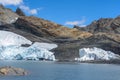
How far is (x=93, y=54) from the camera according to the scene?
134 m

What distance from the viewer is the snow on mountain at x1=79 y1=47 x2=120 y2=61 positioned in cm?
13338

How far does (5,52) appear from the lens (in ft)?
439

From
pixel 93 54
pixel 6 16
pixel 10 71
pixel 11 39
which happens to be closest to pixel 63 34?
pixel 11 39

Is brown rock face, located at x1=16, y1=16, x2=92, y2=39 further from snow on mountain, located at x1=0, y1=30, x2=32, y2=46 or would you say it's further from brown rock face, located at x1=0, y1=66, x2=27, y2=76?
brown rock face, located at x1=0, y1=66, x2=27, y2=76

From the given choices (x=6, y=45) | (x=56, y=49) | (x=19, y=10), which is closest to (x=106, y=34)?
(x=56, y=49)

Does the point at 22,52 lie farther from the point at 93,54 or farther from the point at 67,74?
the point at 67,74

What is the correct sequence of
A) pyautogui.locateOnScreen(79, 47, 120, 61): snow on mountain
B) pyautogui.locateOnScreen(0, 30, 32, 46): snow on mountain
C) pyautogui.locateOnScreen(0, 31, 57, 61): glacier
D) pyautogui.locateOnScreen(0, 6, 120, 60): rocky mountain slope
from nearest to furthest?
1. pyautogui.locateOnScreen(0, 31, 57, 61): glacier
2. pyautogui.locateOnScreen(79, 47, 120, 61): snow on mountain
3. pyautogui.locateOnScreen(0, 30, 32, 46): snow on mountain
4. pyautogui.locateOnScreen(0, 6, 120, 60): rocky mountain slope

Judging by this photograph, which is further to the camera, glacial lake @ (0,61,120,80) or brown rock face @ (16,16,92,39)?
brown rock face @ (16,16,92,39)

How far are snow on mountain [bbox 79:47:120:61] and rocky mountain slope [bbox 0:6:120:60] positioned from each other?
5.82 meters

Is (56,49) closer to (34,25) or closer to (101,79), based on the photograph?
(34,25)

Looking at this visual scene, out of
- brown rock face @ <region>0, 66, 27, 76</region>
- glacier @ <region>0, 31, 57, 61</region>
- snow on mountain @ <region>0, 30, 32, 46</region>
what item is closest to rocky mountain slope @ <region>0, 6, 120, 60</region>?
snow on mountain @ <region>0, 30, 32, 46</region>

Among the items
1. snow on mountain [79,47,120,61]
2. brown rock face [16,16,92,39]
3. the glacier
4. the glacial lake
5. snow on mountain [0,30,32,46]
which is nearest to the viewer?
the glacial lake

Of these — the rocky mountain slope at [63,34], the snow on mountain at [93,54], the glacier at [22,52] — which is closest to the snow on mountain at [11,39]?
the glacier at [22,52]

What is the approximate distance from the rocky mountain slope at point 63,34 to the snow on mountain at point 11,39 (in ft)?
16.3
